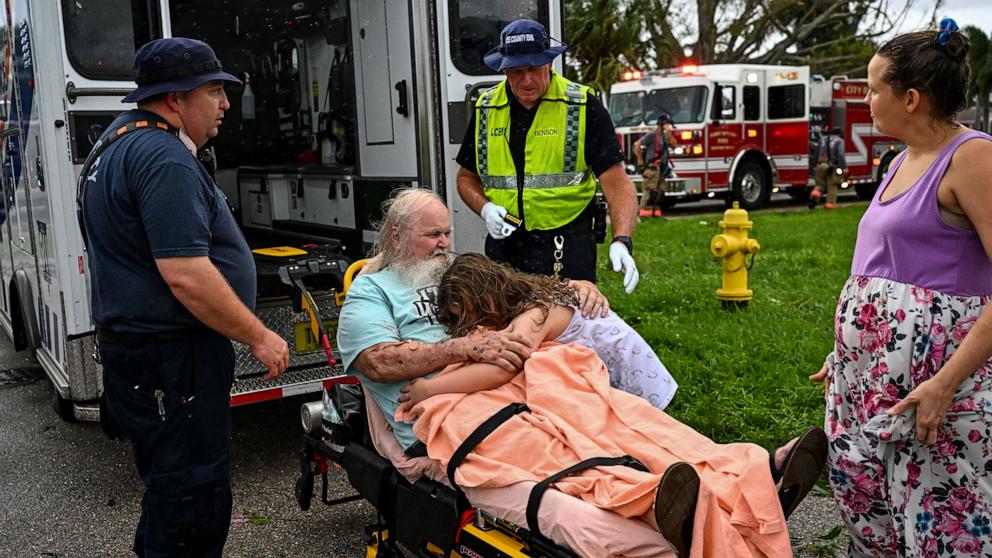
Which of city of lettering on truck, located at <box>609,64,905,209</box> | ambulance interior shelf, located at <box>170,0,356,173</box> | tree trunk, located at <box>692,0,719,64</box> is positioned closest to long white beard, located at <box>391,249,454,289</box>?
ambulance interior shelf, located at <box>170,0,356,173</box>

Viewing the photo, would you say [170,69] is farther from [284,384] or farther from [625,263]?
[284,384]

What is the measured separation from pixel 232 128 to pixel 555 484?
20.6ft

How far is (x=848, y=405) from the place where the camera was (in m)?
2.58

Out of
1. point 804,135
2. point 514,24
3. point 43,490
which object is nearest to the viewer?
point 514,24

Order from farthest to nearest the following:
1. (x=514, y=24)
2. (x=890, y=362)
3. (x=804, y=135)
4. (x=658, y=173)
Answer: (x=804, y=135) < (x=658, y=173) < (x=514, y=24) < (x=890, y=362)

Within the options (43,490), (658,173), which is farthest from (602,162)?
(658,173)

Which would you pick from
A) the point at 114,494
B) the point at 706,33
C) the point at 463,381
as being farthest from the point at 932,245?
the point at 706,33

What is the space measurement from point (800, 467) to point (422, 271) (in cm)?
148

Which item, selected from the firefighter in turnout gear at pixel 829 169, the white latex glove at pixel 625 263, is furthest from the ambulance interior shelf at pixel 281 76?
the firefighter in turnout gear at pixel 829 169

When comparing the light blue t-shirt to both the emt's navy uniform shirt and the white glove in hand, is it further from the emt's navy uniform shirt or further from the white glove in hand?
the white glove in hand

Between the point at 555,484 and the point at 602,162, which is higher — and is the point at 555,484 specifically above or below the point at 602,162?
below

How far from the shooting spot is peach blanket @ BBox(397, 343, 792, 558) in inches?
96.2

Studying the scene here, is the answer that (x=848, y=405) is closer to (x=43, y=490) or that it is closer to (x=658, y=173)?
(x=43, y=490)

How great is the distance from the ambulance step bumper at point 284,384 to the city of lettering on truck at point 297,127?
0.03 ft
